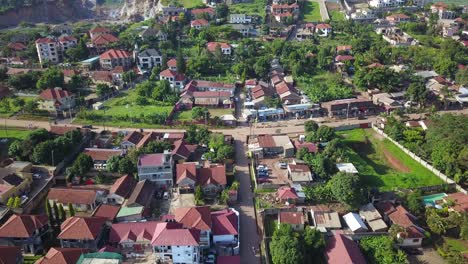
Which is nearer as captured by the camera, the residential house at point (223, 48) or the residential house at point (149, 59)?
the residential house at point (149, 59)

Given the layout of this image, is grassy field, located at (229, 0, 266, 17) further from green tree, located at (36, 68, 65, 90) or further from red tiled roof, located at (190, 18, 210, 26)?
green tree, located at (36, 68, 65, 90)

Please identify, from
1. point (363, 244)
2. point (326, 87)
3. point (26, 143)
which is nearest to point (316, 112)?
point (326, 87)

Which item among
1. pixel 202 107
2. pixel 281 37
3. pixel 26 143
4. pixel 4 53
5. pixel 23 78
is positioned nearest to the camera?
pixel 26 143

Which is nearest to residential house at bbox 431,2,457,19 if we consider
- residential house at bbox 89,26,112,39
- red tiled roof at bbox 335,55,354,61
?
red tiled roof at bbox 335,55,354,61

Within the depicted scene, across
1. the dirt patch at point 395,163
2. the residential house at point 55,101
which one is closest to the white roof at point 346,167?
the dirt patch at point 395,163

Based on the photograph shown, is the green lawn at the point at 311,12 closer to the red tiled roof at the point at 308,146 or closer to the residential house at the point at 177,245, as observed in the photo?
the red tiled roof at the point at 308,146

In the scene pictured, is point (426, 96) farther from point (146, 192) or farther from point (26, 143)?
point (26, 143)

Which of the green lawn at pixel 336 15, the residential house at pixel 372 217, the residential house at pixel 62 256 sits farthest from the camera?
the green lawn at pixel 336 15
